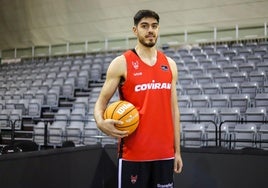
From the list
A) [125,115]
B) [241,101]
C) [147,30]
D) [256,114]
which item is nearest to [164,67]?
[147,30]

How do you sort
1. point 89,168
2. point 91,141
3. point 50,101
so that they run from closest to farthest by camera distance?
point 89,168, point 91,141, point 50,101

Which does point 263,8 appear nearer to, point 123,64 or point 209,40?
point 209,40

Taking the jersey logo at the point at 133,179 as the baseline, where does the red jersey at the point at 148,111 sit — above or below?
above

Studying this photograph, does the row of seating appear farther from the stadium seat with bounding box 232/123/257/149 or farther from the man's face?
the man's face

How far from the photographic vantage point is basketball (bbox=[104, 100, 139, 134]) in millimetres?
2275

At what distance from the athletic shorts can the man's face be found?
29.1 inches

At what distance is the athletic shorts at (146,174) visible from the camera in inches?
94.0

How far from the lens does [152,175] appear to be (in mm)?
2441

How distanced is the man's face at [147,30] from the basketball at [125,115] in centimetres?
41

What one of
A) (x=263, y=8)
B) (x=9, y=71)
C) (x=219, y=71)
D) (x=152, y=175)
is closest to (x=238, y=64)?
(x=219, y=71)

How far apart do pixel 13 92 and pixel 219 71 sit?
6546mm

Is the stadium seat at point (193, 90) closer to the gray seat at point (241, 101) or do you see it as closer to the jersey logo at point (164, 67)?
the gray seat at point (241, 101)

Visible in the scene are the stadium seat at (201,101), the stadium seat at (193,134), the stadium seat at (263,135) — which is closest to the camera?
→ the stadium seat at (263,135)

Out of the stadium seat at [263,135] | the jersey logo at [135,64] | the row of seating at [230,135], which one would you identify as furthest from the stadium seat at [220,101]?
the jersey logo at [135,64]
